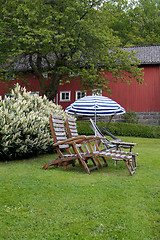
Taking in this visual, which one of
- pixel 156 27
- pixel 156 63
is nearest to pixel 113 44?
pixel 156 63

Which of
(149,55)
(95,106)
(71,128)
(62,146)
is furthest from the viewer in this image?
(149,55)

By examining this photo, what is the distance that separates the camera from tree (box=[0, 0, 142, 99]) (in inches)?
606

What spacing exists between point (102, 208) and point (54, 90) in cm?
1477

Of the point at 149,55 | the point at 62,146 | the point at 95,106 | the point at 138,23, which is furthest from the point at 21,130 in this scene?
the point at 138,23

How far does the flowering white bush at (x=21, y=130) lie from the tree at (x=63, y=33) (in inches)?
309

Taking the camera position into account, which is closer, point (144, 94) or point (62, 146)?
point (62, 146)

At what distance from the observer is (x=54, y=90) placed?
17906 millimetres

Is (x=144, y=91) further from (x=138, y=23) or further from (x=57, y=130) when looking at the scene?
(x=138, y=23)

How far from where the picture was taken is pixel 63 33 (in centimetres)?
1614

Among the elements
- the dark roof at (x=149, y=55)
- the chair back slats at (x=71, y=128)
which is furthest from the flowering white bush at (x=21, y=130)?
the dark roof at (x=149, y=55)

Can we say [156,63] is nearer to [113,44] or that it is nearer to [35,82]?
[113,44]

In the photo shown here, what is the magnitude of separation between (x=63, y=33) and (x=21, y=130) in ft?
34.5

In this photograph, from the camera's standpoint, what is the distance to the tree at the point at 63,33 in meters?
15.4

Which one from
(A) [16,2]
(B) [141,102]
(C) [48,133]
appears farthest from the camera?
(B) [141,102]
